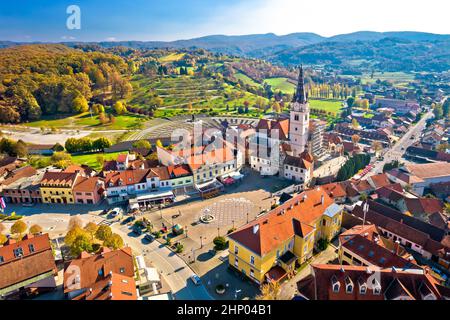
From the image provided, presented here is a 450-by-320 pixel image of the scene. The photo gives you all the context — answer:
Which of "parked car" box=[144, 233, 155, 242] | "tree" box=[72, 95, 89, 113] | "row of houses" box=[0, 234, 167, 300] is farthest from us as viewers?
"tree" box=[72, 95, 89, 113]

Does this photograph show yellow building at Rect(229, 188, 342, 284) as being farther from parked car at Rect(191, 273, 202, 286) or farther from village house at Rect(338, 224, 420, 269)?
parked car at Rect(191, 273, 202, 286)

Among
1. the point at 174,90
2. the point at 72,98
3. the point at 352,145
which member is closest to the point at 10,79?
the point at 72,98

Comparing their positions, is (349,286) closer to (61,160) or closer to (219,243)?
(219,243)

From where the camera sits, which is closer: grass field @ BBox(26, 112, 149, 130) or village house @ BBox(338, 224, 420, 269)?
village house @ BBox(338, 224, 420, 269)

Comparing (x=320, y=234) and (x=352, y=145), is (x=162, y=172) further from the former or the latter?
(x=352, y=145)

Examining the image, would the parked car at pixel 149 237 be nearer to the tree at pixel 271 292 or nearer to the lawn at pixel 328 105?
the tree at pixel 271 292

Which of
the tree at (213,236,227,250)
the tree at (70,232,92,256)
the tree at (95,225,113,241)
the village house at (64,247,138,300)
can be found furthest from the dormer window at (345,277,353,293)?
the tree at (70,232,92,256)
